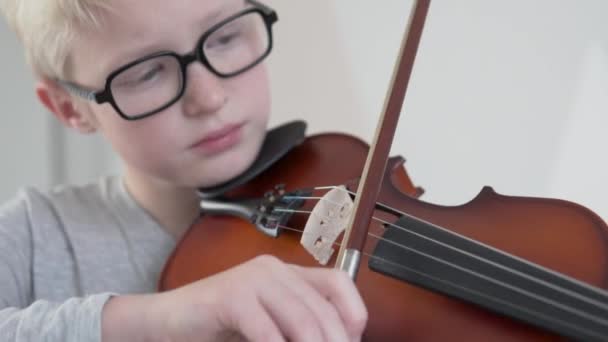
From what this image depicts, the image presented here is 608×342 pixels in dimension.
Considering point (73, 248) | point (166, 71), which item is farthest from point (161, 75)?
point (73, 248)

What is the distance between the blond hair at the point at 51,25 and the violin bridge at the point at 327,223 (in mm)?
307

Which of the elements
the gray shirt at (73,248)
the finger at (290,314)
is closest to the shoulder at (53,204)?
the gray shirt at (73,248)

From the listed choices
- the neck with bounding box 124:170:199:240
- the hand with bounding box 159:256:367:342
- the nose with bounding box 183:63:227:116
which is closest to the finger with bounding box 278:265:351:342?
the hand with bounding box 159:256:367:342

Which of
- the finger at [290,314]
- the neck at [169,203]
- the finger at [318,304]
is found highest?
the finger at [318,304]

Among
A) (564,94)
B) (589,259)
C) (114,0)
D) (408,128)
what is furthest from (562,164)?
(114,0)

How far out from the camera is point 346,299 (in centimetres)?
41

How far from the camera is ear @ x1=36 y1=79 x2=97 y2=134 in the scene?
0.83 metres

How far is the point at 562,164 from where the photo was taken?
31.0 inches

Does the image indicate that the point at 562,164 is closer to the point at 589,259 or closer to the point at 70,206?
the point at 589,259

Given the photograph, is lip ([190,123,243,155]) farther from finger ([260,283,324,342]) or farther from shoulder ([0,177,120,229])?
finger ([260,283,324,342])

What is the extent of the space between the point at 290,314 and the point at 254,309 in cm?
3

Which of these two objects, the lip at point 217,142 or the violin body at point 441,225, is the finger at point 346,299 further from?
the lip at point 217,142

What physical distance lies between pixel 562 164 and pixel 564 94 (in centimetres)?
9

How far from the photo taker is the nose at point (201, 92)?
702 mm
